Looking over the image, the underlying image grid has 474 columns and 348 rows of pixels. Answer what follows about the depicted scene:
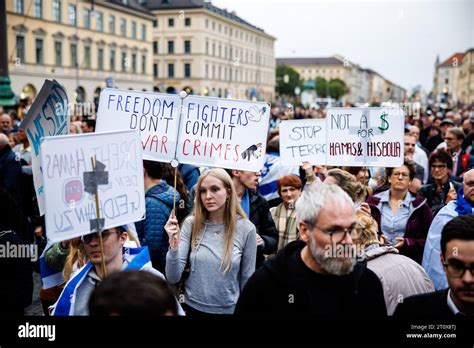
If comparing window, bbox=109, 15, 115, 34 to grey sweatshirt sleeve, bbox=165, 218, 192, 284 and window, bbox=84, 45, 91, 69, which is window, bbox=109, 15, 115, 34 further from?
grey sweatshirt sleeve, bbox=165, 218, 192, 284

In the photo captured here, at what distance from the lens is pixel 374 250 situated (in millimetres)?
3234

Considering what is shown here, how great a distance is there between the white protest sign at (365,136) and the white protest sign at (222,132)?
110 cm

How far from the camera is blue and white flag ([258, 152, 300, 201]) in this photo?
6617 millimetres

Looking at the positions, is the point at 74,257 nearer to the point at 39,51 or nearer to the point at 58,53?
the point at 39,51

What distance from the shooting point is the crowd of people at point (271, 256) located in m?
2.56

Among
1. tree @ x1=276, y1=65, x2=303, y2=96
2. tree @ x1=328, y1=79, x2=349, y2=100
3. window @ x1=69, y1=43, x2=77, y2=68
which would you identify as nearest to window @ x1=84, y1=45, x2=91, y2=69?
window @ x1=69, y1=43, x2=77, y2=68

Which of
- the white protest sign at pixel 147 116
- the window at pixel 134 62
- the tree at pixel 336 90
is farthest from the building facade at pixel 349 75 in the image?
the white protest sign at pixel 147 116

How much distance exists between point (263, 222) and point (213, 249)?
121 centimetres

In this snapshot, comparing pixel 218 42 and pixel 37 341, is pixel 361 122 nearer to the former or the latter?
pixel 37 341

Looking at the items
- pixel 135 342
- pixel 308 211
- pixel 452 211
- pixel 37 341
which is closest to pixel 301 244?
pixel 308 211

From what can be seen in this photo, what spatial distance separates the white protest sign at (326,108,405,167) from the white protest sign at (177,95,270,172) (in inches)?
43.3

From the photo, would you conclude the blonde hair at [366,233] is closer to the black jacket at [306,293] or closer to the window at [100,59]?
the black jacket at [306,293]

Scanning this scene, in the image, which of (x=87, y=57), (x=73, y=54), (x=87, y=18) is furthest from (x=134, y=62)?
(x=73, y=54)

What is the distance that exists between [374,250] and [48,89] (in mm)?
2809
